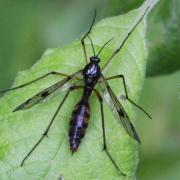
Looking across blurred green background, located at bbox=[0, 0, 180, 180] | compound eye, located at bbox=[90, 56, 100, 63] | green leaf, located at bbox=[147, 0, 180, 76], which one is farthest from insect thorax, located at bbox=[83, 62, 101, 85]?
blurred green background, located at bbox=[0, 0, 180, 180]

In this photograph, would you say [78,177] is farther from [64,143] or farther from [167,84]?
[167,84]

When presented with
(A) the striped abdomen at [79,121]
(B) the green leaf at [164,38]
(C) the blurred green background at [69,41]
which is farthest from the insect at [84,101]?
(C) the blurred green background at [69,41]

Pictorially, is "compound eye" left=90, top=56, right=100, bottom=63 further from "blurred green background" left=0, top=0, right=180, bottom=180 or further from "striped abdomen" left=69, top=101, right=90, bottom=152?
"blurred green background" left=0, top=0, right=180, bottom=180

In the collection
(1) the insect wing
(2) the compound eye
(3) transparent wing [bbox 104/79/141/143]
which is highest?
(2) the compound eye

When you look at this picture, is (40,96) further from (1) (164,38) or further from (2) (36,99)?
(1) (164,38)

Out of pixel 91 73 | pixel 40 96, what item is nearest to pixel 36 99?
pixel 40 96

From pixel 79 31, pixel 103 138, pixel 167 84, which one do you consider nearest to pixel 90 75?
pixel 103 138

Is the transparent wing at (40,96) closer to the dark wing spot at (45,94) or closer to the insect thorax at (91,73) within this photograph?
the dark wing spot at (45,94)
